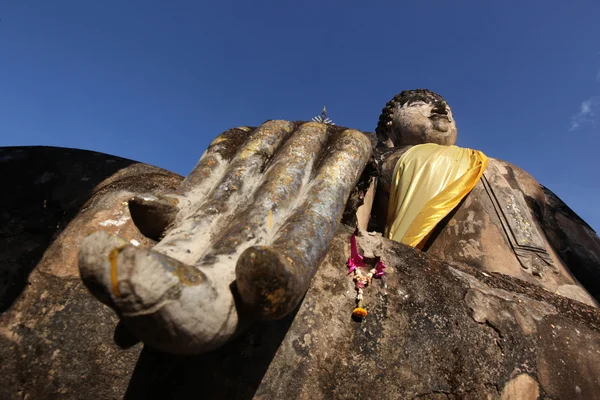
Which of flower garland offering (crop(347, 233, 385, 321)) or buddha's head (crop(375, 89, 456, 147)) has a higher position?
buddha's head (crop(375, 89, 456, 147))

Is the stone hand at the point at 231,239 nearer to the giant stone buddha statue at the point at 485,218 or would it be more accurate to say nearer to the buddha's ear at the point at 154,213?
the buddha's ear at the point at 154,213

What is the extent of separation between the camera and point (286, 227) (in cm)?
136

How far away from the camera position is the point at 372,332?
1563 mm

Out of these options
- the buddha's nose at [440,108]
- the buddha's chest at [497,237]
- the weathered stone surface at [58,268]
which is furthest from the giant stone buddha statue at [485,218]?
the weathered stone surface at [58,268]

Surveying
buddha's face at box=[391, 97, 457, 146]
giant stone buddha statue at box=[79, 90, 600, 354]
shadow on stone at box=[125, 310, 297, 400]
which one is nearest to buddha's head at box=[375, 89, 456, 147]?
buddha's face at box=[391, 97, 457, 146]

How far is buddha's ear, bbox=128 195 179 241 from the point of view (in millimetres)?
1373

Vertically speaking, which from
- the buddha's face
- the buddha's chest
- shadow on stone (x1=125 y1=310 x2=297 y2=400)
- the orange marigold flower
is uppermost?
the buddha's face

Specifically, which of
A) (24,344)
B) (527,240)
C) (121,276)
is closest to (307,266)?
(121,276)

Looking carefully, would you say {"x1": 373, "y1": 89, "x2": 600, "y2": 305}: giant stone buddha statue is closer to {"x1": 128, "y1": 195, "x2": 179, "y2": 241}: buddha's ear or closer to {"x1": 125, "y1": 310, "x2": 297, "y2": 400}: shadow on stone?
{"x1": 125, "y1": 310, "x2": 297, "y2": 400}: shadow on stone

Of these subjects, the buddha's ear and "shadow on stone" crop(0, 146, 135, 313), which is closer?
the buddha's ear

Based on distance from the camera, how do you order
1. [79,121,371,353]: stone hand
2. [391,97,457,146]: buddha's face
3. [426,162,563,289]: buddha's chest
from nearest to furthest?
[79,121,371,353]: stone hand
[426,162,563,289]: buddha's chest
[391,97,457,146]: buddha's face

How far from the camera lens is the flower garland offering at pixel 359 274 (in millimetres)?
1583

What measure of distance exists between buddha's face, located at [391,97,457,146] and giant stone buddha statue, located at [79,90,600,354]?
0.40m

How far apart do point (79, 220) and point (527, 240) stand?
2573mm
